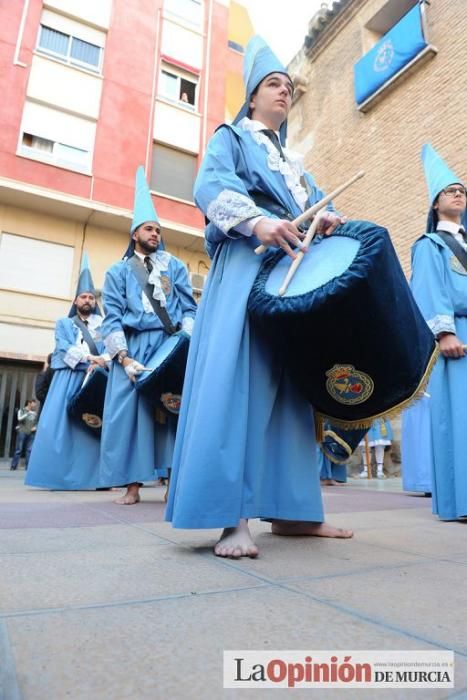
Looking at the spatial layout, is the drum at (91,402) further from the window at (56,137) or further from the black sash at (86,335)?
the window at (56,137)

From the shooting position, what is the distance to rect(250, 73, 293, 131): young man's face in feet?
7.86

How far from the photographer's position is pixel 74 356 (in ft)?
17.5

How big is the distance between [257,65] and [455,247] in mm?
1682

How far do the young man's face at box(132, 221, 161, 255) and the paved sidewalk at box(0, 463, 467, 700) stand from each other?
8.06 ft

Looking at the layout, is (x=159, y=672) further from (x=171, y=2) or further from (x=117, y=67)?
(x=171, y=2)

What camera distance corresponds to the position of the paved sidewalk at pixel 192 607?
2.66 feet

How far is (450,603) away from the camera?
122cm

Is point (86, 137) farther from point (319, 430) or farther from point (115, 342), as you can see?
point (319, 430)

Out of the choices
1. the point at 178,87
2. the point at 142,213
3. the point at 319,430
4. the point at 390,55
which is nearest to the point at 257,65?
the point at 319,430

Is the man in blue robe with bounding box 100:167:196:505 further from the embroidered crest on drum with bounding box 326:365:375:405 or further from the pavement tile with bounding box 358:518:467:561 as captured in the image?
the embroidered crest on drum with bounding box 326:365:375:405

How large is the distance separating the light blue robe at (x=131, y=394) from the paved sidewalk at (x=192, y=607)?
1458mm

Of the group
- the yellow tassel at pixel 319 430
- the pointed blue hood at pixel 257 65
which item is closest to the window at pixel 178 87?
the pointed blue hood at pixel 257 65

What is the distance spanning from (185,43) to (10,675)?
17.7 meters

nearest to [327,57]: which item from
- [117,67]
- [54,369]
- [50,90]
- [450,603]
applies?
[117,67]
